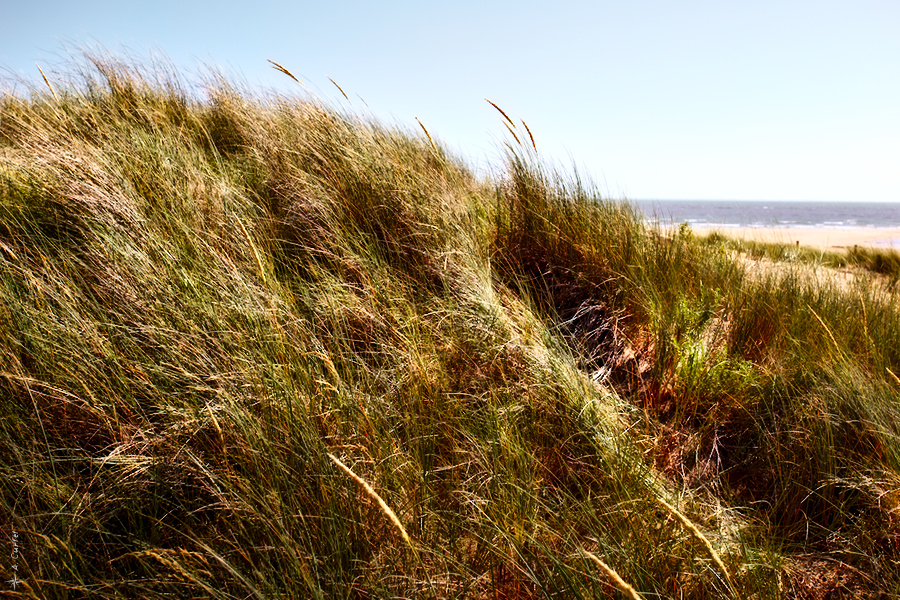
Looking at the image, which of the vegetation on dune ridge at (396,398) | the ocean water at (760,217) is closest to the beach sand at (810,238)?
the ocean water at (760,217)

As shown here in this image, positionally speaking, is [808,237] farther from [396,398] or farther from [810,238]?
[396,398]

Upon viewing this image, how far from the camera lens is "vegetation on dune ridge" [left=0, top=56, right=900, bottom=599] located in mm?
1207

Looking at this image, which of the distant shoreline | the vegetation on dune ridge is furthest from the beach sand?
the vegetation on dune ridge

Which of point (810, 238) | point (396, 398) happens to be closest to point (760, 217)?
point (810, 238)

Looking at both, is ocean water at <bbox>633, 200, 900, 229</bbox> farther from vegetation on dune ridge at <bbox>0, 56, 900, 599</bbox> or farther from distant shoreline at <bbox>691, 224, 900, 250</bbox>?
vegetation on dune ridge at <bbox>0, 56, 900, 599</bbox>

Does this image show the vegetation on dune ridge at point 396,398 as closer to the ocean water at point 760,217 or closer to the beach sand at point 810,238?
the ocean water at point 760,217

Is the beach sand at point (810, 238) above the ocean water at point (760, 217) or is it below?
below

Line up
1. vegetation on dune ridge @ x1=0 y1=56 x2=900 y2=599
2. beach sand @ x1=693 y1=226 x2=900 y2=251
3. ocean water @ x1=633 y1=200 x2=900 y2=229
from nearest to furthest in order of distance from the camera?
1. vegetation on dune ridge @ x1=0 y1=56 x2=900 y2=599
2. ocean water @ x1=633 y1=200 x2=900 y2=229
3. beach sand @ x1=693 y1=226 x2=900 y2=251

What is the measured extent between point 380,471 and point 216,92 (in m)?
3.81

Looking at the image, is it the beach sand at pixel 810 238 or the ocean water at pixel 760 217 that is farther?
the beach sand at pixel 810 238

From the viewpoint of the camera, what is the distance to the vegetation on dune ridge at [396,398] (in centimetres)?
121

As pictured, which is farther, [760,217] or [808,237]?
[760,217]

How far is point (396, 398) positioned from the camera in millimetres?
1697

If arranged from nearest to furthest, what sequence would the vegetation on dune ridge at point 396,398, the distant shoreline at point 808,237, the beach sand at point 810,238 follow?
the vegetation on dune ridge at point 396,398, the distant shoreline at point 808,237, the beach sand at point 810,238
